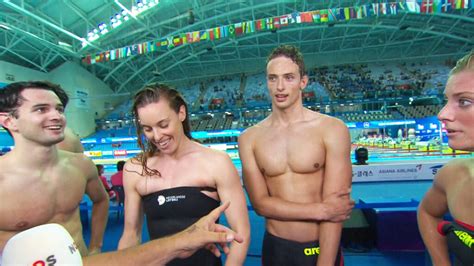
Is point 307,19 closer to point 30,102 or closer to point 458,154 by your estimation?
point 458,154

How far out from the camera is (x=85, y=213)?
5602mm

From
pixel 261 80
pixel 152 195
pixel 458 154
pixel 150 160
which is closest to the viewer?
pixel 152 195

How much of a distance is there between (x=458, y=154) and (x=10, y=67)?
30.2 m

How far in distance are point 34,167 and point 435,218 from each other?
9.44 feet

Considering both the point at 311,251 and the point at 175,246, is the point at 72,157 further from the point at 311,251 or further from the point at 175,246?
the point at 311,251

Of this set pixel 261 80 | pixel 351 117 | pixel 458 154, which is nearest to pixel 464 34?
pixel 351 117

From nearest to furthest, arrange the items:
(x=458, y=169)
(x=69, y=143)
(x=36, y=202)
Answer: (x=458, y=169)
(x=36, y=202)
(x=69, y=143)

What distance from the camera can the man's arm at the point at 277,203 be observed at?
193 centimetres

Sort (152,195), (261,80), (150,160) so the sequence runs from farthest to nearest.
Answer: (261,80), (150,160), (152,195)

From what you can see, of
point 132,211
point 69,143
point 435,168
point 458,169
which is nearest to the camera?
point 458,169

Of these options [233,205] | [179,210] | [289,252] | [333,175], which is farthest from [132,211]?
[333,175]

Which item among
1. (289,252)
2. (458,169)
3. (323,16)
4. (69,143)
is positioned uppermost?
(323,16)

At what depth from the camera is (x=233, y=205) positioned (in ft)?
5.67

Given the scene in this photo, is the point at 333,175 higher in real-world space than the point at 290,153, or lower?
lower
